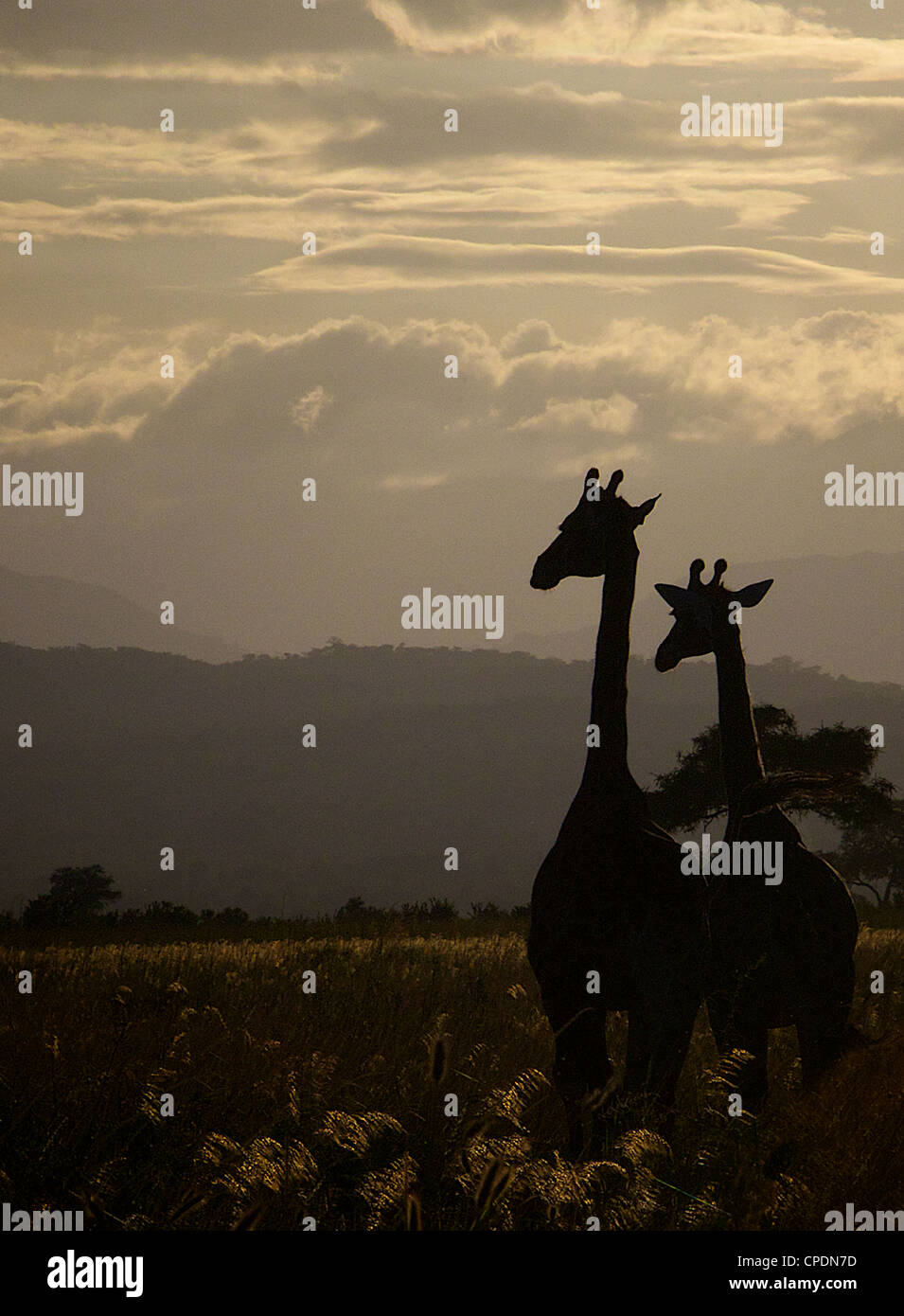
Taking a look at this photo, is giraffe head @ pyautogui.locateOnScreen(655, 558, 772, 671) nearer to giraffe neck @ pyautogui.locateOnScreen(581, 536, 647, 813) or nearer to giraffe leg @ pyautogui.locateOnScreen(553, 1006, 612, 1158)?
giraffe neck @ pyautogui.locateOnScreen(581, 536, 647, 813)

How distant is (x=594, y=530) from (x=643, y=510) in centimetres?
31

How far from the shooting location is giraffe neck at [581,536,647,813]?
6969mm

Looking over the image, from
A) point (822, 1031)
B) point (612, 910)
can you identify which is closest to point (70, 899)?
point (612, 910)

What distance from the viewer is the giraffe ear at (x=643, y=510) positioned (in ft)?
23.1

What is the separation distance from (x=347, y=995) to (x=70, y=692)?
568 feet

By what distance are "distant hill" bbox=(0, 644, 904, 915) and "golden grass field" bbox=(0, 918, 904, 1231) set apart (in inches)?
3381

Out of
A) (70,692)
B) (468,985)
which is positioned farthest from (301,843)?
(468,985)

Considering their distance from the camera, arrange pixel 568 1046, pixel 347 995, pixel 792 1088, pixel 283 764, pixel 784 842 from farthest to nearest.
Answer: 1. pixel 283 764
2. pixel 347 995
3. pixel 792 1088
4. pixel 784 842
5. pixel 568 1046

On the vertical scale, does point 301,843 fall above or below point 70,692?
below

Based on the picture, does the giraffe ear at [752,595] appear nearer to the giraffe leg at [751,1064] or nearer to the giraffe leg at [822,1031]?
A: the giraffe leg at [822,1031]

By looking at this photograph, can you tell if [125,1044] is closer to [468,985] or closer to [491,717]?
[468,985]

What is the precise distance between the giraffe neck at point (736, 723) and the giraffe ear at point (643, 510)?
91 centimetres

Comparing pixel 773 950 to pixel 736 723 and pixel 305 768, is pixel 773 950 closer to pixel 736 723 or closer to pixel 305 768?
pixel 736 723

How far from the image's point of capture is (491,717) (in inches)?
6806
